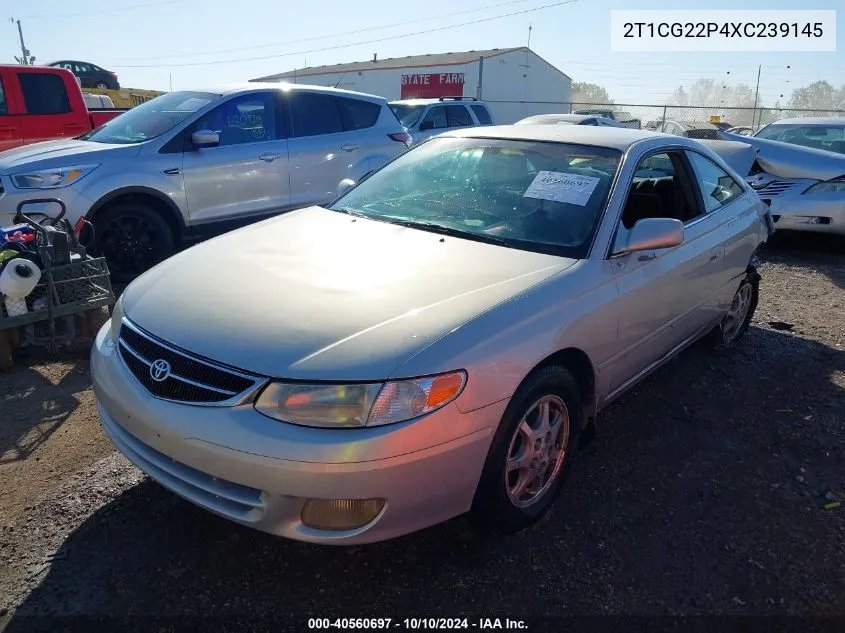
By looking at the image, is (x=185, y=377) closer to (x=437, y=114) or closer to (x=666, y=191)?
(x=666, y=191)

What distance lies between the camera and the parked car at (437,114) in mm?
11482

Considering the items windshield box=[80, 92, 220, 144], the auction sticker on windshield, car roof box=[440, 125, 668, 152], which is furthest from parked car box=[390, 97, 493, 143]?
the auction sticker on windshield

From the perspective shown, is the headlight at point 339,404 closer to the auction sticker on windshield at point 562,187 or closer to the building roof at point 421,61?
the auction sticker on windshield at point 562,187

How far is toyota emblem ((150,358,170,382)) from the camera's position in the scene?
2203 mm

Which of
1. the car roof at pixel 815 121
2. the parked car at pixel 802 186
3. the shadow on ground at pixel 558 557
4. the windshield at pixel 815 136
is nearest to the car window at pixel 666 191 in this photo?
the shadow on ground at pixel 558 557

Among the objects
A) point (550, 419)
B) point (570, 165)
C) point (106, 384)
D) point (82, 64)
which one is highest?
point (82, 64)

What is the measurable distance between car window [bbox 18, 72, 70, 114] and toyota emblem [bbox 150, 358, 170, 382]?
7498mm

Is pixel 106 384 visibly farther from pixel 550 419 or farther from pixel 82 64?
pixel 82 64

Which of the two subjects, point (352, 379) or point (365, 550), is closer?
point (352, 379)

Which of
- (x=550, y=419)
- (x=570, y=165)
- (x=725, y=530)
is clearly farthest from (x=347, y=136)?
(x=725, y=530)

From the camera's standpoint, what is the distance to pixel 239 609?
86.0 inches

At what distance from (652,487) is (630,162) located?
162 centimetres

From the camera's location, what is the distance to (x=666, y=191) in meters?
3.85

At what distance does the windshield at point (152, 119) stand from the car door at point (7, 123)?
7.79 feet
